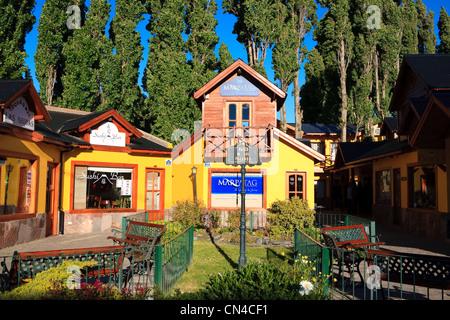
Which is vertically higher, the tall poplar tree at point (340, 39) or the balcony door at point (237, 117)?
the tall poplar tree at point (340, 39)

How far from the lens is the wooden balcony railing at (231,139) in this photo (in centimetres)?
1603

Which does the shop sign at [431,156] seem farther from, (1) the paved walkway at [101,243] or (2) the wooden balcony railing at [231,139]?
(2) the wooden balcony railing at [231,139]

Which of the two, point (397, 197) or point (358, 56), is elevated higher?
point (358, 56)

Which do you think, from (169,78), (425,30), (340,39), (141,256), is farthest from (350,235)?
(425,30)

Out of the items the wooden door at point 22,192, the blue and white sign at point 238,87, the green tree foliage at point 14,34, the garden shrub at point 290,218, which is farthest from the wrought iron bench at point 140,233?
the green tree foliage at point 14,34

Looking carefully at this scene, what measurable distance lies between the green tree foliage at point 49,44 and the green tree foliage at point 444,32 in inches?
1565

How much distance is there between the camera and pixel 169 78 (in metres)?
25.7

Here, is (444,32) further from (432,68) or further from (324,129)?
(432,68)

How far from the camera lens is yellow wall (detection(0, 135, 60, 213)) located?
10.7m

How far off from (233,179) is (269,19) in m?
18.2

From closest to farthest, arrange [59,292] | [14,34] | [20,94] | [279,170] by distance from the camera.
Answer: [59,292] < [20,94] < [279,170] < [14,34]

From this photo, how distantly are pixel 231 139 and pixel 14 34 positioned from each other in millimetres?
18253
